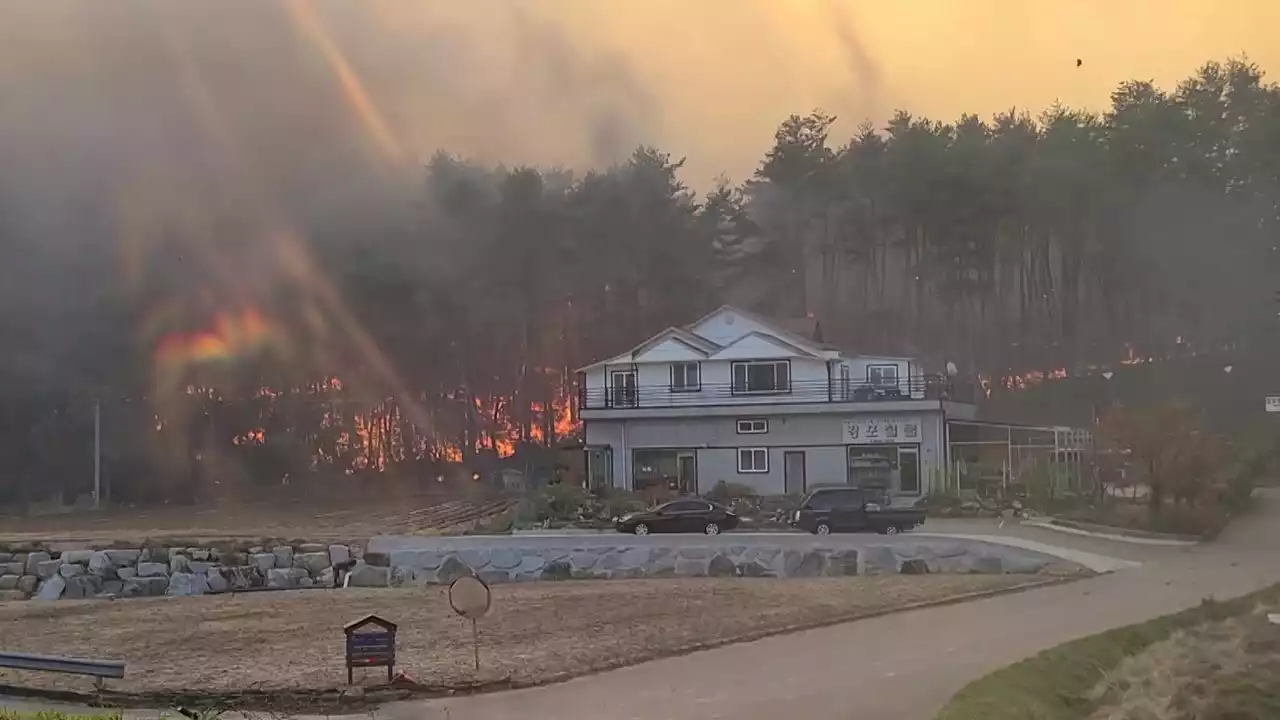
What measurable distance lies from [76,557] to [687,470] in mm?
22891

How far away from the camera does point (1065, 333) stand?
70750 millimetres

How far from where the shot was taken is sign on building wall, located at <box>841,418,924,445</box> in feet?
143

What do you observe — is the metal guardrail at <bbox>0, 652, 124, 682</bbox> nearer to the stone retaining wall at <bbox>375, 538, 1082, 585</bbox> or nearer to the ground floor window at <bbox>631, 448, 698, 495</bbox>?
the stone retaining wall at <bbox>375, 538, 1082, 585</bbox>

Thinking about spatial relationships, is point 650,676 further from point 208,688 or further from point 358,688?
point 208,688

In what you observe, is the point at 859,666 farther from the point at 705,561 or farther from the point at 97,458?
the point at 97,458

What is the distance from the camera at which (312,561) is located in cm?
3183

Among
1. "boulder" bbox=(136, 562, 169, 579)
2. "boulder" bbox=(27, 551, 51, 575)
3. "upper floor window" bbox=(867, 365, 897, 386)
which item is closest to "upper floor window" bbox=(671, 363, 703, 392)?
"upper floor window" bbox=(867, 365, 897, 386)

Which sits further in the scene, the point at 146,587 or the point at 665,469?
the point at 665,469

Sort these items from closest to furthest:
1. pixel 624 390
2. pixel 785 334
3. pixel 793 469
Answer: pixel 793 469, pixel 785 334, pixel 624 390

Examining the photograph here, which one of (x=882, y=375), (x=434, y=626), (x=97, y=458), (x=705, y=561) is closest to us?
(x=434, y=626)

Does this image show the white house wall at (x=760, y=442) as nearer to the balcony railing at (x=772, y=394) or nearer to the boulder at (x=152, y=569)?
the balcony railing at (x=772, y=394)

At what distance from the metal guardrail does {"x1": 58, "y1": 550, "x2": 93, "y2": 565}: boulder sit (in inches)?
748

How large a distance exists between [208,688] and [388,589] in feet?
43.4

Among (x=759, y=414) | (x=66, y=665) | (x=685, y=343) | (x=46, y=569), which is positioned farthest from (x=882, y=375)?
(x=66, y=665)
